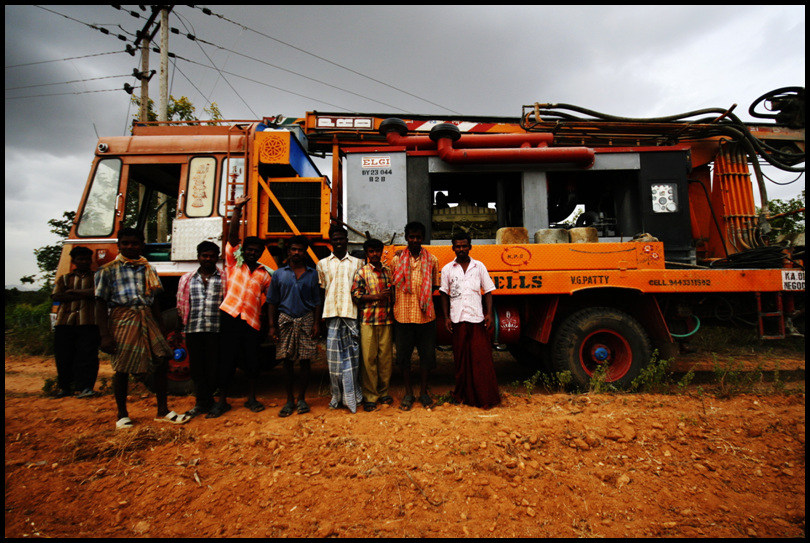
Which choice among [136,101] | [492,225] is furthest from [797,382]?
[136,101]

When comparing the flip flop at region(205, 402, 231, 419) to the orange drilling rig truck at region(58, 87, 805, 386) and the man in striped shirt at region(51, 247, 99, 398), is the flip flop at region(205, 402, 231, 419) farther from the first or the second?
the man in striped shirt at region(51, 247, 99, 398)

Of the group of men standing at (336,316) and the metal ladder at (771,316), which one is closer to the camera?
the group of men standing at (336,316)

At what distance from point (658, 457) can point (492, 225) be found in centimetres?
303

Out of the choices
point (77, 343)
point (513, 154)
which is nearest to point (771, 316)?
point (513, 154)

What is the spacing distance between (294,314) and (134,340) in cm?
132

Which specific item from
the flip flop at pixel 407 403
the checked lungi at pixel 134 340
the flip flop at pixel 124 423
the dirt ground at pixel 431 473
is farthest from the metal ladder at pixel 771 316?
the flip flop at pixel 124 423

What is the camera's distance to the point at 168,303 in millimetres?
4566

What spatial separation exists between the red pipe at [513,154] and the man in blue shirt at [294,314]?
2.04m

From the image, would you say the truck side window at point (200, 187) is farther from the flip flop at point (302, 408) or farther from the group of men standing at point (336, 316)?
the flip flop at point (302, 408)

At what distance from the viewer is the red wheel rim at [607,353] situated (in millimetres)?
4070

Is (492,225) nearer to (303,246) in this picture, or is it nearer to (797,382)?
(303,246)

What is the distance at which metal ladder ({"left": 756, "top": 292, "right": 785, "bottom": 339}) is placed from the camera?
4.10 meters

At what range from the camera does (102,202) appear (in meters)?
4.27

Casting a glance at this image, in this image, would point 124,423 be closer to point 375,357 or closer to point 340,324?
point 340,324
